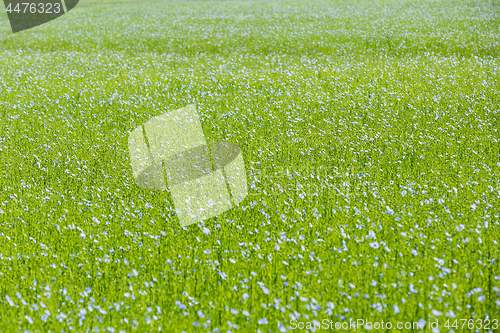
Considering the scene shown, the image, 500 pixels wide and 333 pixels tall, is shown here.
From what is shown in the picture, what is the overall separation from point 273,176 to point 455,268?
14.3 ft

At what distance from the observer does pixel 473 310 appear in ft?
19.3

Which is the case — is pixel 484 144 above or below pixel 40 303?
below

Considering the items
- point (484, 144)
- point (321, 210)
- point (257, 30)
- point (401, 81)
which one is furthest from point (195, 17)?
point (321, 210)

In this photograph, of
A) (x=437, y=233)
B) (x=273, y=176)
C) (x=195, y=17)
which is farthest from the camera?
(x=195, y=17)

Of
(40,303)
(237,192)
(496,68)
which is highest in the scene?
(40,303)

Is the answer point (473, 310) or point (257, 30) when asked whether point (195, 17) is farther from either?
point (473, 310)

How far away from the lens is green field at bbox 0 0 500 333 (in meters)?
6.04

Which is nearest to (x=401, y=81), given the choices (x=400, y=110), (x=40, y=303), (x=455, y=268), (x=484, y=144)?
(x=400, y=110)

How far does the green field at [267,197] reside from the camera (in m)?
6.04

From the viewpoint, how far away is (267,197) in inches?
361

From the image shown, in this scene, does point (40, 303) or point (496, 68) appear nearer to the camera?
point (40, 303)

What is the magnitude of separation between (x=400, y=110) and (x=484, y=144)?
3.11 meters

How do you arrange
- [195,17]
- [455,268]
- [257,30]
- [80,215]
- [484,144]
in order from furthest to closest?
[195,17] → [257,30] → [484,144] → [80,215] → [455,268]

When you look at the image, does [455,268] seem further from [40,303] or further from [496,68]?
[496,68]
